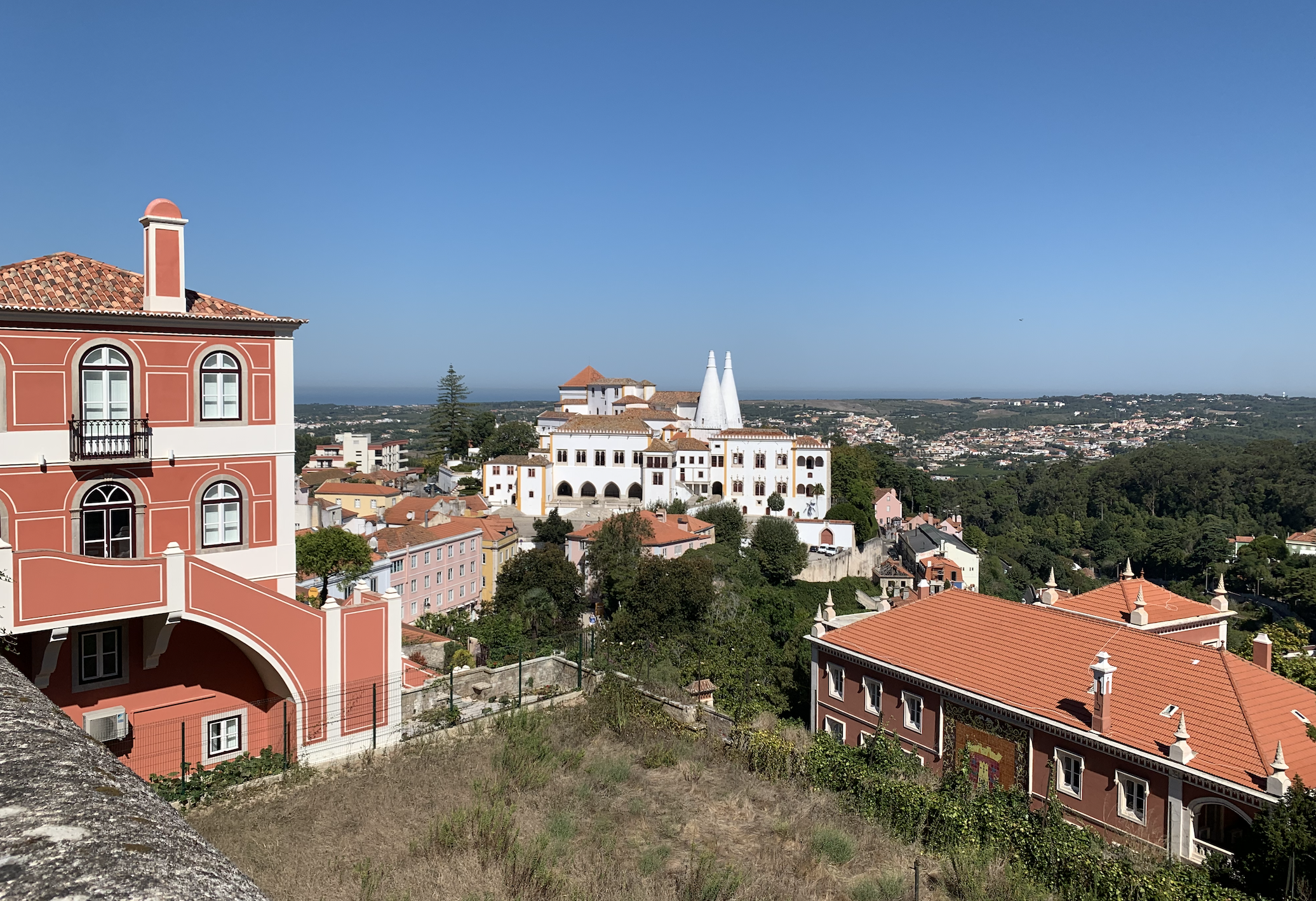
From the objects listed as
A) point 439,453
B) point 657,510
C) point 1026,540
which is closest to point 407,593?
point 657,510

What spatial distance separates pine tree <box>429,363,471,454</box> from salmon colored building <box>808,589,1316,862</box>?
6010 cm

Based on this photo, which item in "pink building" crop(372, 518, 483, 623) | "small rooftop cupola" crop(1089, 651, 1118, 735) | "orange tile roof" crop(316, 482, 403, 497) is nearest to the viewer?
"small rooftop cupola" crop(1089, 651, 1118, 735)

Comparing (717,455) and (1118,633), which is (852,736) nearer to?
(1118,633)

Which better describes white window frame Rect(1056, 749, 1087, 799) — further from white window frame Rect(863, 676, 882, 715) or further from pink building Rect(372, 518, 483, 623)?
pink building Rect(372, 518, 483, 623)

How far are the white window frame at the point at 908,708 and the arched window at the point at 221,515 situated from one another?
1186 centimetres

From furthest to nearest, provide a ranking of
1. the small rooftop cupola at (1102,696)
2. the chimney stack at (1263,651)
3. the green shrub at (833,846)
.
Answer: the chimney stack at (1263,651), the small rooftop cupola at (1102,696), the green shrub at (833,846)

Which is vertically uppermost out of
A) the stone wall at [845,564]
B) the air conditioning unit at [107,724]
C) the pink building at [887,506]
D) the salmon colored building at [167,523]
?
the salmon colored building at [167,523]

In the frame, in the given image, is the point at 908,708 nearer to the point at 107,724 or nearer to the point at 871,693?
the point at 871,693

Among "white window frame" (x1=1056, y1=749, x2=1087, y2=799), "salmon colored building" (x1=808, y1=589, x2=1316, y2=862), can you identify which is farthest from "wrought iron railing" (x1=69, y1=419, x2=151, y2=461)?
"white window frame" (x1=1056, y1=749, x2=1087, y2=799)

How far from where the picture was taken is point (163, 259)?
38.7ft

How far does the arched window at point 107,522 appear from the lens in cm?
1139

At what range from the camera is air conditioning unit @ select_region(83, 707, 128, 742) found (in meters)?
10.7

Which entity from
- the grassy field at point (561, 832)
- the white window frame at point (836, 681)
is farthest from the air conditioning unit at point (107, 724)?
the white window frame at point (836, 681)

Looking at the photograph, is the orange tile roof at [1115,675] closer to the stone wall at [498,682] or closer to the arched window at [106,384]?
Result: the stone wall at [498,682]
